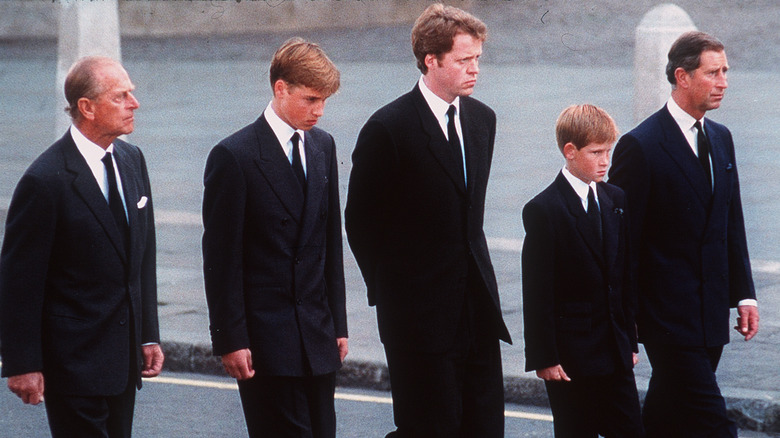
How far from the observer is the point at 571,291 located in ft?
15.7

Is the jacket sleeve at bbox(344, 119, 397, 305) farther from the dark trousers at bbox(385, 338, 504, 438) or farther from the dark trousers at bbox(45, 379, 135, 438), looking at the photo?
the dark trousers at bbox(45, 379, 135, 438)

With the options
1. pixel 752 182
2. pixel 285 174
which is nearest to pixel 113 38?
pixel 285 174

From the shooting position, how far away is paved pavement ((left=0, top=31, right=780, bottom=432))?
7.39 meters

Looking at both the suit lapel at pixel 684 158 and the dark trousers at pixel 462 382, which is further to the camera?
the suit lapel at pixel 684 158

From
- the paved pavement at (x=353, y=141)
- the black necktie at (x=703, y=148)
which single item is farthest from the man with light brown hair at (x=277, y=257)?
the paved pavement at (x=353, y=141)

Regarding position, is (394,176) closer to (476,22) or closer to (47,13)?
(476,22)

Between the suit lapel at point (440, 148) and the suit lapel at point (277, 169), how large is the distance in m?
0.47

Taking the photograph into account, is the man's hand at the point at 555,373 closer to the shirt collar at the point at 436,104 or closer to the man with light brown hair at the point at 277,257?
the man with light brown hair at the point at 277,257

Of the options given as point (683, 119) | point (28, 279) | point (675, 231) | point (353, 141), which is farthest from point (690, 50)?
point (353, 141)

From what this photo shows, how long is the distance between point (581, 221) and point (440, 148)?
60 centimetres

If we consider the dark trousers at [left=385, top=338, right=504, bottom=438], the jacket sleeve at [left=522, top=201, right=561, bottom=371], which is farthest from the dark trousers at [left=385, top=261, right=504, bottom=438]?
the jacket sleeve at [left=522, top=201, right=561, bottom=371]

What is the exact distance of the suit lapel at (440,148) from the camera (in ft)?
14.9

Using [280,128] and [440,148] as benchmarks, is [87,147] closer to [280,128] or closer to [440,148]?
[280,128]

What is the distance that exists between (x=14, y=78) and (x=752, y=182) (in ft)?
41.3
